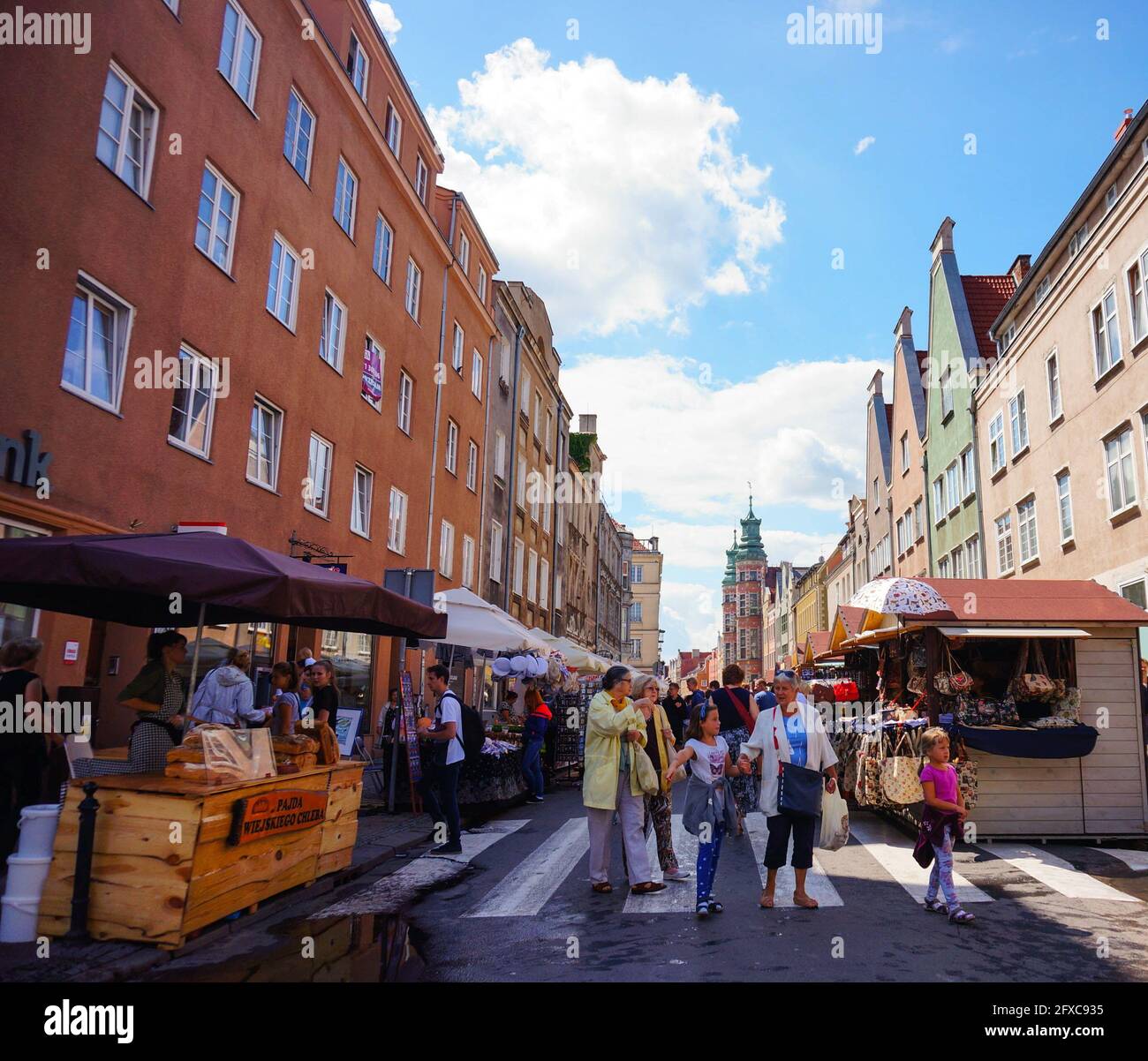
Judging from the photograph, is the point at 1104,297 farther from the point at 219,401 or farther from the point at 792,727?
the point at 219,401

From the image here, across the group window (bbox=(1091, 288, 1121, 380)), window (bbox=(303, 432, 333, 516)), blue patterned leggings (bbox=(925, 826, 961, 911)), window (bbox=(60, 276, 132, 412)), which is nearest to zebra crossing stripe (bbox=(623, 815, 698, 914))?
blue patterned leggings (bbox=(925, 826, 961, 911))

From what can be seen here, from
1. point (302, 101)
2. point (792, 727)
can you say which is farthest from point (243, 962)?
point (302, 101)

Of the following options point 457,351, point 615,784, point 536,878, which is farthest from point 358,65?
point 536,878

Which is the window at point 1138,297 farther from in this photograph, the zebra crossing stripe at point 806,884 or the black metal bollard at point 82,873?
the black metal bollard at point 82,873

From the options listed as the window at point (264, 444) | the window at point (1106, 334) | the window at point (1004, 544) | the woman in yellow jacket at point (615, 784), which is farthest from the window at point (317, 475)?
the window at point (1004, 544)

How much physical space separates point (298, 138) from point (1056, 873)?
15847 mm

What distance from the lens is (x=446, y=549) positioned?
24125mm

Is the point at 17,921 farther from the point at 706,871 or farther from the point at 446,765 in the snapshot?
the point at 706,871

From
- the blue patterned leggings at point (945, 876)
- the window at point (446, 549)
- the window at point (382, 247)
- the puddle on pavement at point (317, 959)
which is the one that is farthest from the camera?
the window at point (446, 549)

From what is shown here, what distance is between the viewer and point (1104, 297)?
1742 centimetres

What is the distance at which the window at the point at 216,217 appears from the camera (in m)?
12.8

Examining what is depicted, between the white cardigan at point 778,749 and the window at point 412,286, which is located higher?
the window at point 412,286

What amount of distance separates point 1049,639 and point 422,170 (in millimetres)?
19090

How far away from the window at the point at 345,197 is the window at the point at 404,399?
3.84m
